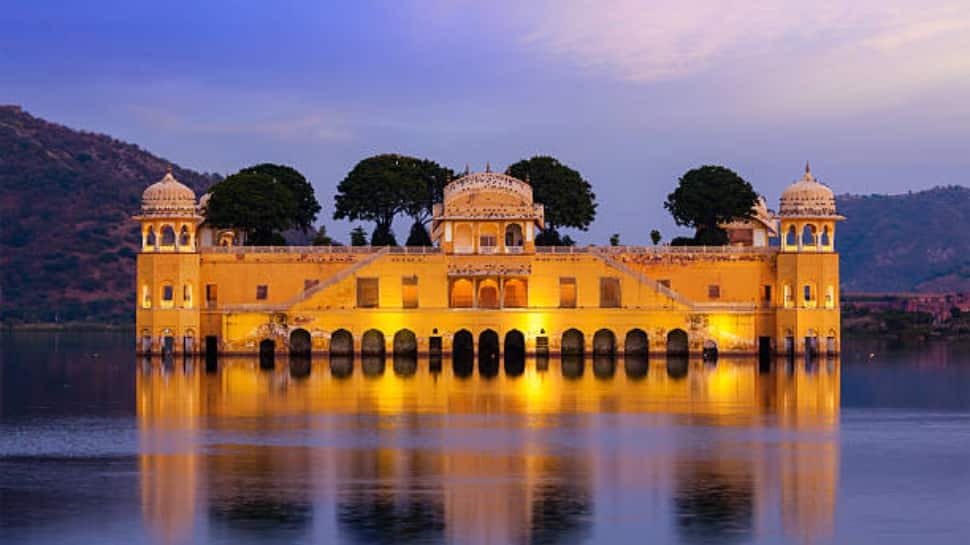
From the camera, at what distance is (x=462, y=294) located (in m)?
77.2

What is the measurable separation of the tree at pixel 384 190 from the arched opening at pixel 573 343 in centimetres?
1231

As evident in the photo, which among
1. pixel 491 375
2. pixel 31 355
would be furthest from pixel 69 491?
pixel 31 355

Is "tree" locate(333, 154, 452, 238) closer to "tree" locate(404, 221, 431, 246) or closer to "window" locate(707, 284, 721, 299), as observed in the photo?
"tree" locate(404, 221, 431, 246)

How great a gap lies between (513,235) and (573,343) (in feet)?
19.7

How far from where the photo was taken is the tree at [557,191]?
83188 millimetres

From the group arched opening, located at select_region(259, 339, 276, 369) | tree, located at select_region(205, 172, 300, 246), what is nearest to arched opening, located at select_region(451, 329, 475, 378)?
arched opening, located at select_region(259, 339, 276, 369)

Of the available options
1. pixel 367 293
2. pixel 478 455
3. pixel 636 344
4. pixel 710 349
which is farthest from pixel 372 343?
pixel 478 455

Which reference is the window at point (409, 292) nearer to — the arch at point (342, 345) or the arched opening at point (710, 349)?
the arch at point (342, 345)

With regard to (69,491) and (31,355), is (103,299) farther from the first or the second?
(69,491)

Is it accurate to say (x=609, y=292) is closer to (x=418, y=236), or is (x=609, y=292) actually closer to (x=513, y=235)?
(x=513, y=235)

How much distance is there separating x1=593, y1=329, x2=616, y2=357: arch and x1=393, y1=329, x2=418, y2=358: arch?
833cm

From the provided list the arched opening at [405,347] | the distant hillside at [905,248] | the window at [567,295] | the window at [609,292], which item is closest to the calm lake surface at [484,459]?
the window at [609,292]

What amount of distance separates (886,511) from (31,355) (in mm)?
61138

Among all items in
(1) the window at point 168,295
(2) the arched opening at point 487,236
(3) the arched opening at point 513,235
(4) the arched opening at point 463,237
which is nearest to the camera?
(1) the window at point 168,295
